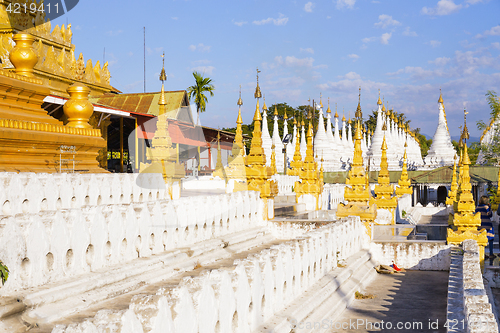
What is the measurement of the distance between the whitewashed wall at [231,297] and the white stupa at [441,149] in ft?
137

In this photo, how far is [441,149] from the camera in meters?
47.9

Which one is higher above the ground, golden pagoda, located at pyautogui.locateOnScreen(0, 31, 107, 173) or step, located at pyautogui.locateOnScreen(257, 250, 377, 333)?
golden pagoda, located at pyautogui.locateOnScreen(0, 31, 107, 173)

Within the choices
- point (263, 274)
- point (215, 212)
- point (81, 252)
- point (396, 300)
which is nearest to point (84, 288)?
point (81, 252)

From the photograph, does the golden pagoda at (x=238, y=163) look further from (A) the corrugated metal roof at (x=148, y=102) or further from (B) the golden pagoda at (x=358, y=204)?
(B) the golden pagoda at (x=358, y=204)

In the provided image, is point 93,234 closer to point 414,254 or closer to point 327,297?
point 327,297

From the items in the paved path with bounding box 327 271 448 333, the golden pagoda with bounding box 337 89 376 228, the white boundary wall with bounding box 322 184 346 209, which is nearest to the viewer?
the paved path with bounding box 327 271 448 333

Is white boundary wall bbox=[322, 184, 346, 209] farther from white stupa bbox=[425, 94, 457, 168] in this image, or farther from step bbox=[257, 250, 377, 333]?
white stupa bbox=[425, 94, 457, 168]

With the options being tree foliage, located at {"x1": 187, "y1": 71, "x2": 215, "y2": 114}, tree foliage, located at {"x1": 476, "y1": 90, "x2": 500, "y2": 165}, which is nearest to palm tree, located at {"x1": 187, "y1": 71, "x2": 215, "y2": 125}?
tree foliage, located at {"x1": 187, "y1": 71, "x2": 215, "y2": 114}

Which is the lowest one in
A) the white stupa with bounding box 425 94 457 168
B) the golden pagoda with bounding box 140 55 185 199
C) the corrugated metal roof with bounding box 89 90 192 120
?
the golden pagoda with bounding box 140 55 185 199

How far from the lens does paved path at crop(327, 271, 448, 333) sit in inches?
297

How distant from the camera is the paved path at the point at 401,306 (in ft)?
24.7

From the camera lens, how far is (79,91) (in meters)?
11.2

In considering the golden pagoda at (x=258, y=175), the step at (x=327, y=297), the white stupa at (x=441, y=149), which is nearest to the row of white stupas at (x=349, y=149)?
the white stupa at (x=441, y=149)

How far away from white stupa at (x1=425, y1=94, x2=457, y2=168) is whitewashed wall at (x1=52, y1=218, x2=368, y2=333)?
4180cm
